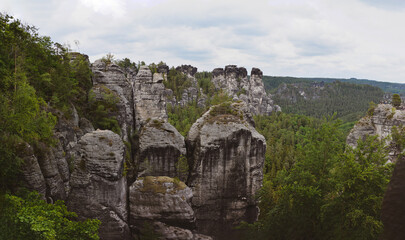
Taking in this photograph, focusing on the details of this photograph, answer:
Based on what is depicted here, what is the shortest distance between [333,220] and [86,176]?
1620 centimetres

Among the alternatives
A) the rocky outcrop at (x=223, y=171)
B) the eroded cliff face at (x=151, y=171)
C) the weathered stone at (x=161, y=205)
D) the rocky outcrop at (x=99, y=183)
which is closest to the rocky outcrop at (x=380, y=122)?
the rocky outcrop at (x=223, y=171)

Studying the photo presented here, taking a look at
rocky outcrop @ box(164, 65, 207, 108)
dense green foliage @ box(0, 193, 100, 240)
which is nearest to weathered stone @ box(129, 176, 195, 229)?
dense green foliage @ box(0, 193, 100, 240)

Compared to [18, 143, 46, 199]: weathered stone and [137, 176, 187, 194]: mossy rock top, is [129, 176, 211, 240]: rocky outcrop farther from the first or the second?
[18, 143, 46, 199]: weathered stone

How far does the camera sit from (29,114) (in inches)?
603

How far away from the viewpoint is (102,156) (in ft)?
59.1

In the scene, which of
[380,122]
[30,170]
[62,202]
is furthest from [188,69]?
[30,170]

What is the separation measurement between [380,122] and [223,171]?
34.8 m

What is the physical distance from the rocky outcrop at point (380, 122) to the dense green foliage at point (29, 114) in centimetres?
4128

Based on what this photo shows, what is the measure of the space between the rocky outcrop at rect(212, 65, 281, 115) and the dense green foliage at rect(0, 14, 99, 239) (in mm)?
113766

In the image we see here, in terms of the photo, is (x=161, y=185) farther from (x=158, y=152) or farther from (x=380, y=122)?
(x=380, y=122)

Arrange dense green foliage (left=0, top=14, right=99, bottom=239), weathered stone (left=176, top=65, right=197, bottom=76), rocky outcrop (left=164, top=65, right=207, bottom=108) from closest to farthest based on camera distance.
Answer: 1. dense green foliage (left=0, top=14, right=99, bottom=239)
2. rocky outcrop (left=164, top=65, right=207, bottom=108)
3. weathered stone (left=176, top=65, right=197, bottom=76)

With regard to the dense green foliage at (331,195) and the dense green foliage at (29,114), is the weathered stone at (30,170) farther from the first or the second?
the dense green foliage at (331,195)

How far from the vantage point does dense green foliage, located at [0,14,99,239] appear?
444 inches

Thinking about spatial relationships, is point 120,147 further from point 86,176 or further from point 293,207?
point 293,207
